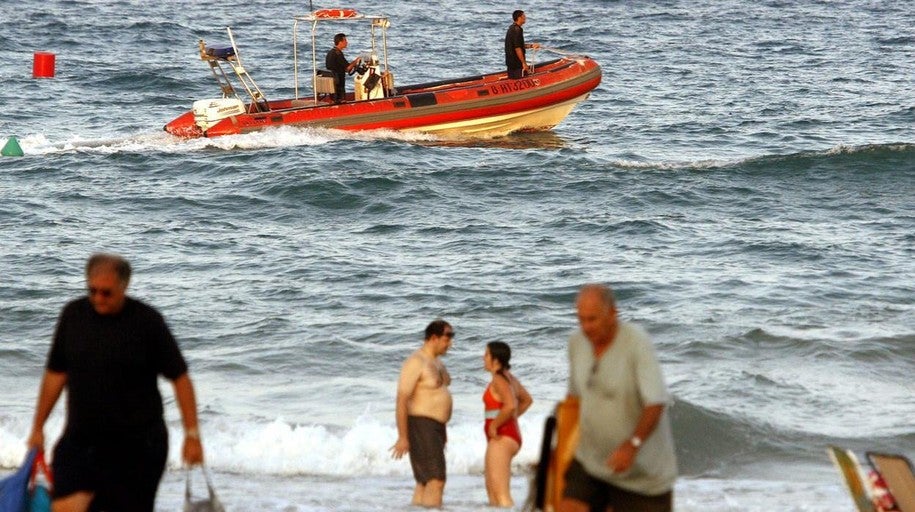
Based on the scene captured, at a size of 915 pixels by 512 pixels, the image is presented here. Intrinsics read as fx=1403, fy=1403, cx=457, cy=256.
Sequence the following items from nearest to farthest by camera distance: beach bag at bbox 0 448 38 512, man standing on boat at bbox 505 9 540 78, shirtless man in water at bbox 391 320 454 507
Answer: beach bag at bbox 0 448 38 512 → shirtless man in water at bbox 391 320 454 507 → man standing on boat at bbox 505 9 540 78

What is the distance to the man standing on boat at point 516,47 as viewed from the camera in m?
17.2

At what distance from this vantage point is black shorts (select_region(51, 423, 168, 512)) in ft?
14.5

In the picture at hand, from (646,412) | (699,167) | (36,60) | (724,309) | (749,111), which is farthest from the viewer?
(749,111)

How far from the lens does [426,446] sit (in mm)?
6555

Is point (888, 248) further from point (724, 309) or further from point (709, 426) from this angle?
point (709, 426)

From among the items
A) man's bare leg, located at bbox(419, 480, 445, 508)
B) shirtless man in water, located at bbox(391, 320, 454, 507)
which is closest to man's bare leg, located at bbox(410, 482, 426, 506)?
man's bare leg, located at bbox(419, 480, 445, 508)

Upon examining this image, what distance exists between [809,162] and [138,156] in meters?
8.56

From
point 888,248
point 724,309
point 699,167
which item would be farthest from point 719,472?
point 699,167

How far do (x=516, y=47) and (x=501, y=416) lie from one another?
1144cm

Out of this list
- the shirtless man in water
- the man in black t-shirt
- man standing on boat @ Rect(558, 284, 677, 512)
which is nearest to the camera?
man standing on boat @ Rect(558, 284, 677, 512)

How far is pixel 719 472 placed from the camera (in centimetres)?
812

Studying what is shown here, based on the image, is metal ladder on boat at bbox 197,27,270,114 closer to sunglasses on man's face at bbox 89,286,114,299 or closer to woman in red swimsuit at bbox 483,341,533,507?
woman in red swimsuit at bbox 483,341,533,507

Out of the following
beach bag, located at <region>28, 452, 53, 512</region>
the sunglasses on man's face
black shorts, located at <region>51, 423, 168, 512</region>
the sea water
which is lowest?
the sea water

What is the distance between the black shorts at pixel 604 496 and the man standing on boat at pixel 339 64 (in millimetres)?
12266
